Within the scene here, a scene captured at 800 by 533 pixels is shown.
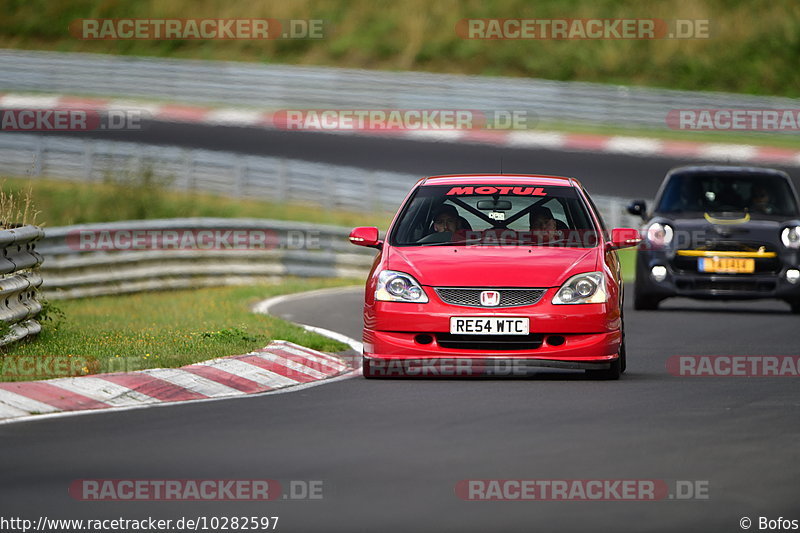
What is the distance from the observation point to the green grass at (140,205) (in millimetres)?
28812

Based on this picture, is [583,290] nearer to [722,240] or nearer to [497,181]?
[497,181]

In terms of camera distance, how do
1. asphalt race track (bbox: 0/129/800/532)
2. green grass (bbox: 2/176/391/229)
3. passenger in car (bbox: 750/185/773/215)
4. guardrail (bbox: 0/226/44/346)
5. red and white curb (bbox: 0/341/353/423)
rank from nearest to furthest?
asphalt race track (bbox: 0/129/800/532) → red and white curb (bbox: 0/341/353/423) → guardrail (bbox: 0/226/44/346) → passenger in car (bbox: 750/185/773/215) → green grass (bbox: 2/176/391/229)

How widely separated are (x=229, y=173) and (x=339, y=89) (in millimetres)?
8144

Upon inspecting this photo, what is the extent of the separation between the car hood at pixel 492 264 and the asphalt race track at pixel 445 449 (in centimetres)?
72

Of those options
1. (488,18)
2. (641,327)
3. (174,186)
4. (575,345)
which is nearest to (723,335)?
(641,327)

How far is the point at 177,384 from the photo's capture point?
435 inches

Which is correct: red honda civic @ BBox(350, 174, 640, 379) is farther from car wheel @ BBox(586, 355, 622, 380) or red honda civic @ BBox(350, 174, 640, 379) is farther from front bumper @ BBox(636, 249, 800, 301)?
front bumper @ BBox(636, 249, 800, 301)

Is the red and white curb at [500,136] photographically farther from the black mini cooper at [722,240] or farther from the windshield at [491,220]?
the windshield at [491,220]

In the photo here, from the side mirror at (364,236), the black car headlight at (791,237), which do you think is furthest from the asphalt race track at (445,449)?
the black car headlight at (791,237)

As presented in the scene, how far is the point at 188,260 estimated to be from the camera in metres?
23.2

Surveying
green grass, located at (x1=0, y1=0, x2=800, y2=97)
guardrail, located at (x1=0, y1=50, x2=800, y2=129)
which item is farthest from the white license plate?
green grass, located at (x1=0, y1=0, x2=800, y2=97)

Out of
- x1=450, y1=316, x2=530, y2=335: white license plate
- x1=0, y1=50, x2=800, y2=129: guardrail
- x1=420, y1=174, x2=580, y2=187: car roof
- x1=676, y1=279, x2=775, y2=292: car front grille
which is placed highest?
x1=0, y1=50, x2=800, y2=129: guardrail

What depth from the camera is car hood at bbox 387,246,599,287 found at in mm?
11539

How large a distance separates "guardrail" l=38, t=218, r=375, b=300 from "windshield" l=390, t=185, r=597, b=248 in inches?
346
